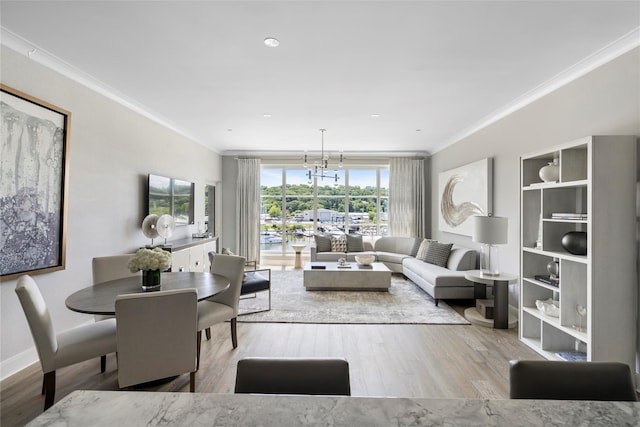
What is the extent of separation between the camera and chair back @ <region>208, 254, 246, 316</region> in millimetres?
2922

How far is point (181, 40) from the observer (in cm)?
244

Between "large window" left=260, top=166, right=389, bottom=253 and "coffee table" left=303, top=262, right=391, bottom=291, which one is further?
"large window" left=260, top=166, right=389, bottom=253

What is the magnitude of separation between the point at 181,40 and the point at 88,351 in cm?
239

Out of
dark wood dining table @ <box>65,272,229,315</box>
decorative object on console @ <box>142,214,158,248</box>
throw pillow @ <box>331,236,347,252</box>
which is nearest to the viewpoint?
dark wood dining table @ <box>65,272,229,315</box>

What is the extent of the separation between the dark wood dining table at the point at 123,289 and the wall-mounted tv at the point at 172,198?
1.75m

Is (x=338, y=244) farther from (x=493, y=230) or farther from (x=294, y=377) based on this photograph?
(x=294, y=377)

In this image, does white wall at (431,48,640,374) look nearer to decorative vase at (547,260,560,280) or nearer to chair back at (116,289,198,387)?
decorative vase at (547,260,560,280)

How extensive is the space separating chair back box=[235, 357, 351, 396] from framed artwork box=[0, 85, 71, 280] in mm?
2507

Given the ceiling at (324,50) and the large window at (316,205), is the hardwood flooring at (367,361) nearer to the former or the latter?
the ceiling at (324,50)

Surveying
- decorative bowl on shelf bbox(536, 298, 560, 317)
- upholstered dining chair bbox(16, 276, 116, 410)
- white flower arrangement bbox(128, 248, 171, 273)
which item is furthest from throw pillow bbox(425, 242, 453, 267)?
upholstered dining chair bbox(16, 276, 116, 410)

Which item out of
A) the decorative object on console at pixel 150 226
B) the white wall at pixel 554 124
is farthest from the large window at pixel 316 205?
the decorative object on console at pixel 150 226

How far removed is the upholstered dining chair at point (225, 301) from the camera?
8.69 ft

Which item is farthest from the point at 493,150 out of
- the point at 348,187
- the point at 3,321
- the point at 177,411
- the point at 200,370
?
the point at 3,321

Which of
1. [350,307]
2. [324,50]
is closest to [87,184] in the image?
[324,50]
